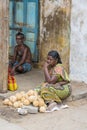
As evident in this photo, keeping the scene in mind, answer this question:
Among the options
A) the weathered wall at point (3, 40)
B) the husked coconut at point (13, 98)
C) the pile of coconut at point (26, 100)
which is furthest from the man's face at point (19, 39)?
the husked coconut at point (13, 98)

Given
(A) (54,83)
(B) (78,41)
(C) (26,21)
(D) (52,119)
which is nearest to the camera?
(D) (52,119)

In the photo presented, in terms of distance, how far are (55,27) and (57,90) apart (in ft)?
6.79

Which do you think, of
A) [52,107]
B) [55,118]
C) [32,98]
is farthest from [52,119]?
[32,98]

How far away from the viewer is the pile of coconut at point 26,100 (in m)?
6.63

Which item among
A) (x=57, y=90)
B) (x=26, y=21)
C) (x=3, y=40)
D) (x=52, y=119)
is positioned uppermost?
(x=26, y=21)

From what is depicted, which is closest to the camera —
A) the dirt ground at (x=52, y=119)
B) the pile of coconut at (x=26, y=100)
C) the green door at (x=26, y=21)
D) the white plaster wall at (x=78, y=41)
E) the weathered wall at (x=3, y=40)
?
the dirt ground at (x=52, y=119)

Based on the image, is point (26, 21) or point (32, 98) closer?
point (32, 98)

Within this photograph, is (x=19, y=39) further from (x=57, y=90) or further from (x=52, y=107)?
(x=52, y=107)

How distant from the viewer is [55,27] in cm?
853

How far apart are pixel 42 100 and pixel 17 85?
1.20 meters

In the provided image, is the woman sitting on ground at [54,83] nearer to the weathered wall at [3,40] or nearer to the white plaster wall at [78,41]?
the weathered wall at [3,40]

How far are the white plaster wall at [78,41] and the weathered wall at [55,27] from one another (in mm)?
178

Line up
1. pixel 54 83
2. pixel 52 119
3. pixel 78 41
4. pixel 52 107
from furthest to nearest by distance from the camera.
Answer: pixel 78 41, pixel 54 83, pixel 52 107, pixel 52 119

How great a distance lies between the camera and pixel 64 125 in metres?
6.04
